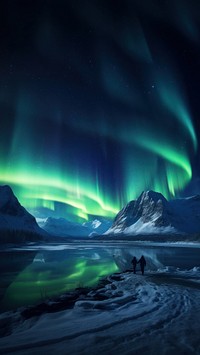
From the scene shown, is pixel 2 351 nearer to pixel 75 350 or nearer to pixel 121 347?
pixel 75 350

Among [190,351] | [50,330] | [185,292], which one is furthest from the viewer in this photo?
[185,292]

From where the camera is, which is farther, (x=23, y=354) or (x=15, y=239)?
(x=15, y=239)

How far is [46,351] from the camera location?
7949mm

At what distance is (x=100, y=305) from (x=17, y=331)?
4842 mm

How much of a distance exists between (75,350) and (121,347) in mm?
1444

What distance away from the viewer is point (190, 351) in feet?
25.2

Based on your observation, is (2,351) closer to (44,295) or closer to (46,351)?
(46,351)

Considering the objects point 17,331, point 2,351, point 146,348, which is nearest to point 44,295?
point 17,331

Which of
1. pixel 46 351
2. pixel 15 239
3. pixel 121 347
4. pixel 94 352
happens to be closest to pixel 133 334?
pixel 121 347

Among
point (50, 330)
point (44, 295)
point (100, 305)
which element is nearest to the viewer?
point (50, 330)

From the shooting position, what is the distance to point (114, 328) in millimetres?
10039

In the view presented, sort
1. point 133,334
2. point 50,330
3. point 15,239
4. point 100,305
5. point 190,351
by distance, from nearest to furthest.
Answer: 1. point 190,351
2. point 133,334
3. point 50,330
4. point 100,305
5. point 15,239

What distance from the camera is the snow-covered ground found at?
809 cm

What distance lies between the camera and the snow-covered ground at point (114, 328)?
26.6 ft
